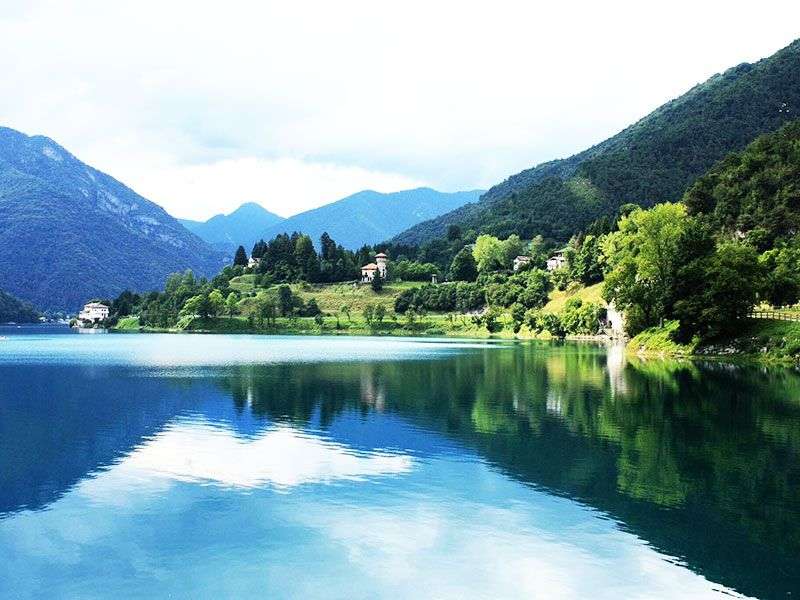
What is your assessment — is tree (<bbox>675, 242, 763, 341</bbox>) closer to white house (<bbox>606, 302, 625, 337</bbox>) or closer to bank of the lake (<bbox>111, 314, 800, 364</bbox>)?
bank of the lake (<bbox>111, 314, 800, 364</bbox>)

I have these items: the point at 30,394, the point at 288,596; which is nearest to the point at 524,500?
the point at 288,596

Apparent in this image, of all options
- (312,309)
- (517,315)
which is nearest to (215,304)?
(312,309)

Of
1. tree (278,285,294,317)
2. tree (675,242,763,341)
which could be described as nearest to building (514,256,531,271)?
tree (278,285,294,317)

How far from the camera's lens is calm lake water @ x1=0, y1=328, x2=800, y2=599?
49.1ft

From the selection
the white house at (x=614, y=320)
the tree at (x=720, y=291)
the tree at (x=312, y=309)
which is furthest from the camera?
the tree at (x=312, y=309)

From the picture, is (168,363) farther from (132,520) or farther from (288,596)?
(288,596)

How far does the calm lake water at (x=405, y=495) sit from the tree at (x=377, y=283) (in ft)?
491

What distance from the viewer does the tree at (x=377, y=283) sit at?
194375 mm

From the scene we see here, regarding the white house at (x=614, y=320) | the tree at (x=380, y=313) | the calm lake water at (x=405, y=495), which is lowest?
the calm lake water at (x=405, y=495)

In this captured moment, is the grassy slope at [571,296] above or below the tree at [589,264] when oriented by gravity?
below

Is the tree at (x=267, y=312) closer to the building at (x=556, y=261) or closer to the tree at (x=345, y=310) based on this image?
the tree at (x=345, y=310)

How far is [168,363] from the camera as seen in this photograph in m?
72.1

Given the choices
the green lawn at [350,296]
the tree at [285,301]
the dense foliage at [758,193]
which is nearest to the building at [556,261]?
the green lawn at [350,296]

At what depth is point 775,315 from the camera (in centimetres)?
7081
